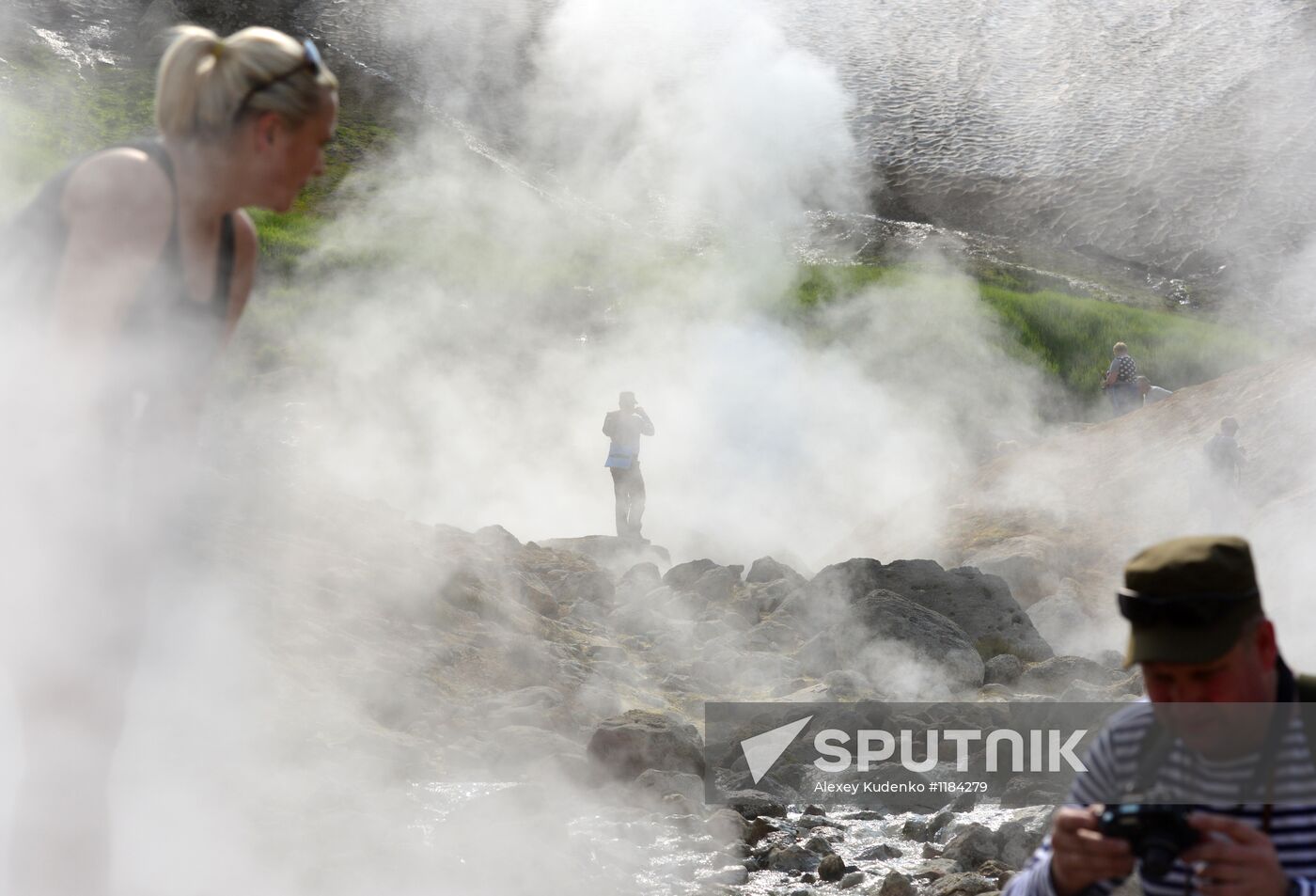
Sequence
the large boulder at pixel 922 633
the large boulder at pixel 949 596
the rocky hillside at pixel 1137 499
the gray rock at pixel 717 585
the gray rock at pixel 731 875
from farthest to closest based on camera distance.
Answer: the gray rock at pixel 717 585 → the rocky hillside at pixel 1137 499 → the large boulder at pixel 949 596 → the large boulder at pixel 922 633 → the gray rock at pixel 731 875

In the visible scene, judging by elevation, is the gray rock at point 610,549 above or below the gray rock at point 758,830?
above

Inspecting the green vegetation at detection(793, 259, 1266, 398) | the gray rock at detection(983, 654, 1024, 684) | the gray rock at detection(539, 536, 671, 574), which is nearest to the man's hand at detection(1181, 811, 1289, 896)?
the gray rock at detection(983, 654, 1024, 684)

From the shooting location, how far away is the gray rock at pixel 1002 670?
304 inches

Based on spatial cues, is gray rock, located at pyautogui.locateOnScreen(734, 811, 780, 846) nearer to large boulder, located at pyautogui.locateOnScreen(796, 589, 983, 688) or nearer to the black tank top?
large boulder, located at pyautogui.locateOnScreen(796, 589, 983, 688)

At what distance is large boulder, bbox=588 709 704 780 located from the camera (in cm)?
538

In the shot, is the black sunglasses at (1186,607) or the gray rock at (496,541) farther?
the gray rock at (496,541)

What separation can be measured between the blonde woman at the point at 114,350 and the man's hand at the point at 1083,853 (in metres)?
1.41

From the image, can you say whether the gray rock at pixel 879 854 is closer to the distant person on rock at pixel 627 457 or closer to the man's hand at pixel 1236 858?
the man's hand at pixel 1236 858

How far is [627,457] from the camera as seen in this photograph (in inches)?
444

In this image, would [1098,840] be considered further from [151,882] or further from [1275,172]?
[1275,172]

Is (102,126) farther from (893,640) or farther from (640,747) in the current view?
(640,747)

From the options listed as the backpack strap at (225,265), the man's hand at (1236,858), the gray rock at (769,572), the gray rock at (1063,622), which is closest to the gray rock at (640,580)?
the gray rock at (769,572)

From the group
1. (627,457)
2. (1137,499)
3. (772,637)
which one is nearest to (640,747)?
(772,637)

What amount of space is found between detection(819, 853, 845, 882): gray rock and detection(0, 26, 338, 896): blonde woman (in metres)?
2.94
